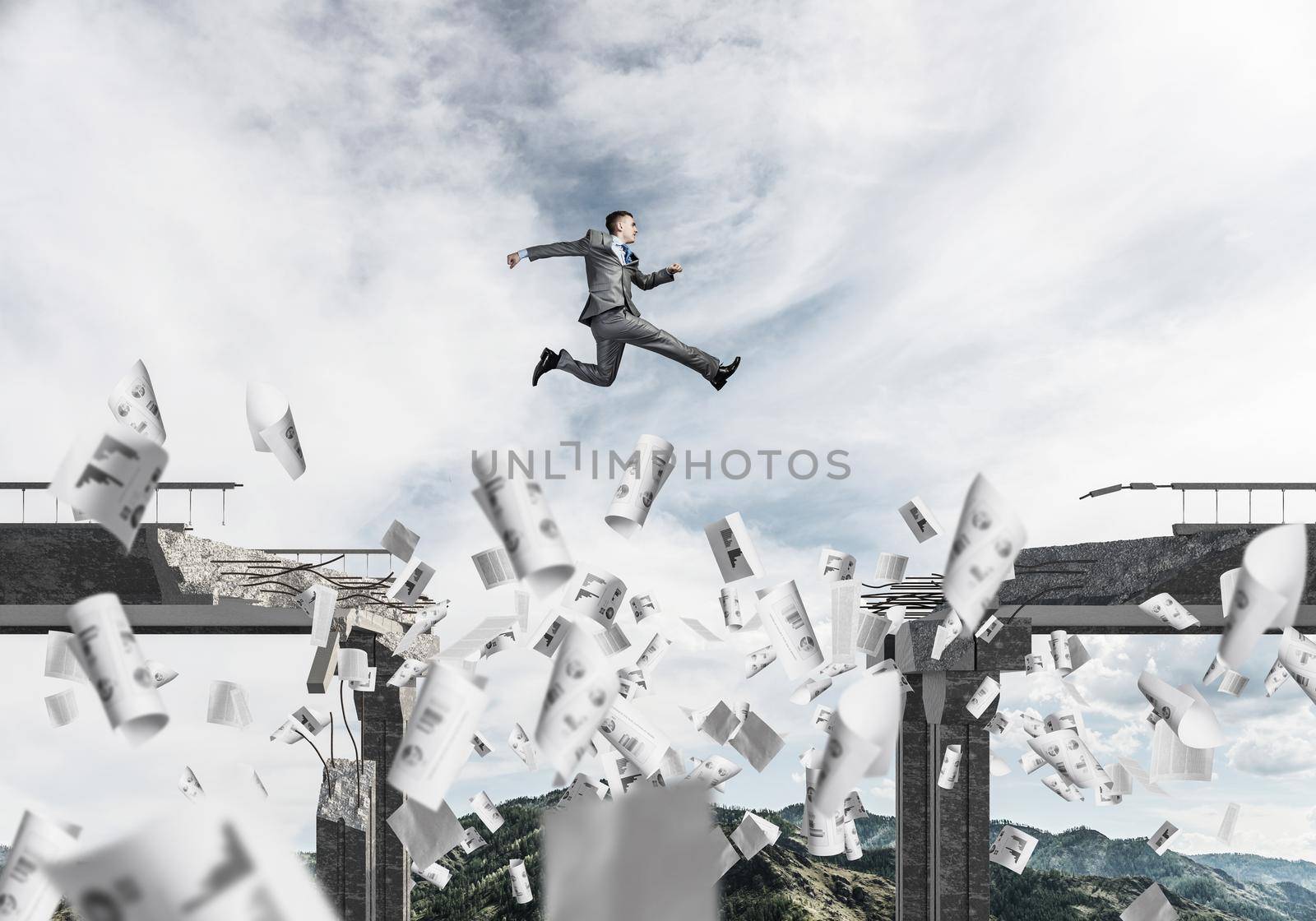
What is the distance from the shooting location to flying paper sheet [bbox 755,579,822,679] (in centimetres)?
390

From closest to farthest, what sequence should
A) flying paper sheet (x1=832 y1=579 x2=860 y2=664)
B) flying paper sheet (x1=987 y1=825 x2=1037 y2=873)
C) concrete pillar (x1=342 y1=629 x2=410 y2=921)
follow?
1. flying paper sheet (x1=832 y1=579 x2=860 y2=664)
2. flying paper sheet (x1=987 y1=825 x2=1037 y2=873)
3. concrete pillar (x1=342 y1=629 x2=410 y2=921)

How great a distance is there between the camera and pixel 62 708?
5.27 m

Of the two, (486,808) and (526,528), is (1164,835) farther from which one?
(526,528)

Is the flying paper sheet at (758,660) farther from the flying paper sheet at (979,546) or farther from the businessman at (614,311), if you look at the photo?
the flying paper sheet at (979,546)

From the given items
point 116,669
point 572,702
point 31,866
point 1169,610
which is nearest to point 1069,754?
point 1169,610

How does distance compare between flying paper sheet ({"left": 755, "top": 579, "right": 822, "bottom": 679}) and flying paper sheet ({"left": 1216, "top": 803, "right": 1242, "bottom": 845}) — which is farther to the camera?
flying paper sheet ({"left": 1216, "top": 803, "right": 1242, "bottom": 845})

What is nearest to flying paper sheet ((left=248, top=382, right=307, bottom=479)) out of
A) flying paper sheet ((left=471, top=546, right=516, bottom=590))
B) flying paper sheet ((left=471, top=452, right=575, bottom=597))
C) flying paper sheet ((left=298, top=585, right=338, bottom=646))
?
flying paper sheet ((left=471, top=546, right=516, bottom=590))

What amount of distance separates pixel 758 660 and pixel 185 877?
3.74 m

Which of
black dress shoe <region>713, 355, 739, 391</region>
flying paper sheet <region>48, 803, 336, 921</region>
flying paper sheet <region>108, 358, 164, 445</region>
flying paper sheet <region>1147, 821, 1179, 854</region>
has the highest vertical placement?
black dress shoe <region>713, 355, 739, 391</region>

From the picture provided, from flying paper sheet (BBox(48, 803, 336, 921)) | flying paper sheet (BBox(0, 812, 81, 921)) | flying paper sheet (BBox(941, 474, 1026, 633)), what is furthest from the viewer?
flying paper sheet (BBox(941, 474, 1026, 633))

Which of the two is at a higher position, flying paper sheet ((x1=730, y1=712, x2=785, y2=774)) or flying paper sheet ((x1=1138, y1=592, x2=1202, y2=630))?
flying paper sheet ((x1=1138, y1=592, x2=1202, y2=630))

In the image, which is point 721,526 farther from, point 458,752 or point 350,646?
point 350,646

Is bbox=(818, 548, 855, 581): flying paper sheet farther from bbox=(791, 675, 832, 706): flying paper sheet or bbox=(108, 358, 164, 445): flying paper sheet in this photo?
bbox=(108, 358, 164, 445): flying paper sheet

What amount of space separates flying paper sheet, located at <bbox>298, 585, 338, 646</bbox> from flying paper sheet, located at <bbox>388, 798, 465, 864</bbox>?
115 cm
